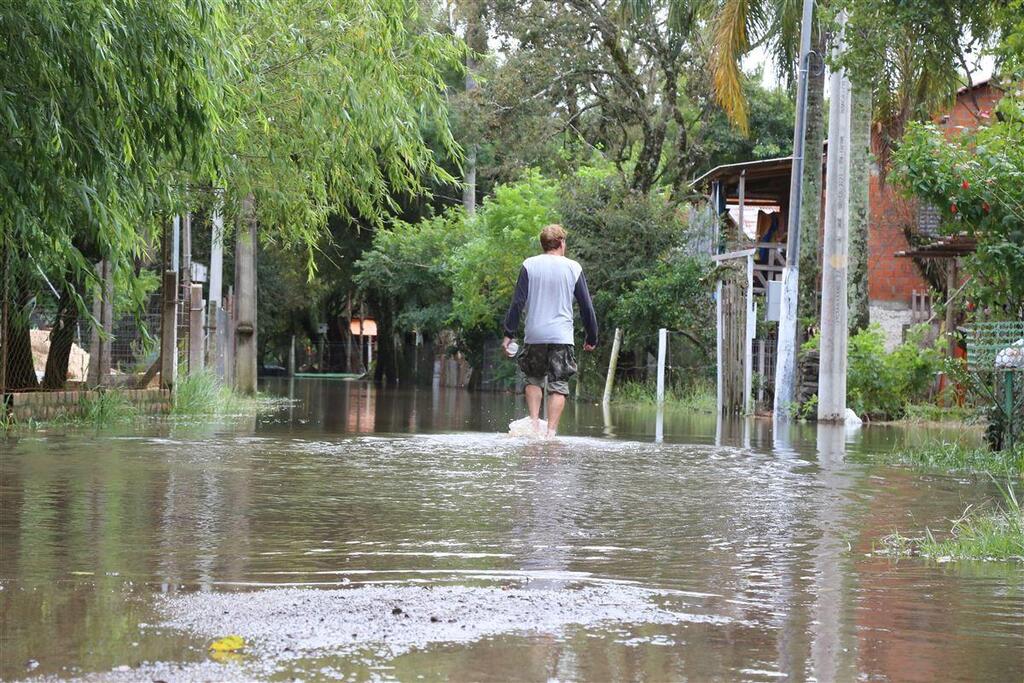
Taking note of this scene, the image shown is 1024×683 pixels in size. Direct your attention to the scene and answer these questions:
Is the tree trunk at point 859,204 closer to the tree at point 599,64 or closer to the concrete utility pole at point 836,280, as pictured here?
the concrete utility pole at point 836,280

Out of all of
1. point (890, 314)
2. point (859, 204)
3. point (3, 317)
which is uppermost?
point (859, 204)

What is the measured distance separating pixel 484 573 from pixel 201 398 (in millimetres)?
15346

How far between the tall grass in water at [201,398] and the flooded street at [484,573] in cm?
833

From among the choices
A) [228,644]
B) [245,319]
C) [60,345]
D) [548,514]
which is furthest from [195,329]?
[228,644]

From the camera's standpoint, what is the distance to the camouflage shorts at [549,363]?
46.8ft

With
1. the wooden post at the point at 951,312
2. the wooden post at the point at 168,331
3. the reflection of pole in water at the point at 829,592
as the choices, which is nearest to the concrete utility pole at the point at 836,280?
the wooden post at the point at 951,312

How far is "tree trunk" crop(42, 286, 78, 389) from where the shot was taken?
18.3 meters

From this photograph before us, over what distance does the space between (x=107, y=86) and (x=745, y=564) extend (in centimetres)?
628

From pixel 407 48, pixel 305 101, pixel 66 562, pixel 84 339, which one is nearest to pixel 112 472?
pixel 66 562

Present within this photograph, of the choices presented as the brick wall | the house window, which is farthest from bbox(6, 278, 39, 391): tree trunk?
the brick wall

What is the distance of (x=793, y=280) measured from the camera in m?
24.0

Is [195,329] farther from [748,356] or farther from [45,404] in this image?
[748,356]

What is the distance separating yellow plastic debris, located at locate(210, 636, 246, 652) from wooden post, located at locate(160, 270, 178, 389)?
1532cm

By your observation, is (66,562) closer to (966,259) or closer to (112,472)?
(112,472)
